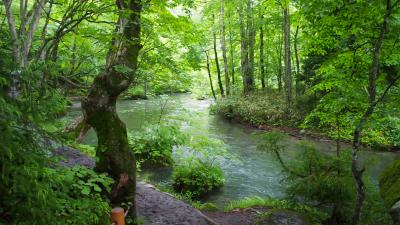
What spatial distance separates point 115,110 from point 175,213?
7.50 feet

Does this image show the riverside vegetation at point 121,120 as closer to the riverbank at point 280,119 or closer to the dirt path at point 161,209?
the riverbank at point 280,119

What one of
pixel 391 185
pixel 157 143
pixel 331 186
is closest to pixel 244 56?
pixel 157 143

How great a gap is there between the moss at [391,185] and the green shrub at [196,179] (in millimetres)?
4023

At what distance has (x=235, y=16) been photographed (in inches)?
906

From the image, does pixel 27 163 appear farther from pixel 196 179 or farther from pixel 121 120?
pixel 196 179

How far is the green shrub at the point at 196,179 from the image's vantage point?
27.2ft

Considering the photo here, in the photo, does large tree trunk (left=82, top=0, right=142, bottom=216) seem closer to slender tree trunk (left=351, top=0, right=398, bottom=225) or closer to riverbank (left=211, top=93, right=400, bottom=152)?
slender tree trunk (left=351, top=0, right=398, bottom=225)

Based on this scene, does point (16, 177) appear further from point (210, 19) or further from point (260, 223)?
point (210, 19)

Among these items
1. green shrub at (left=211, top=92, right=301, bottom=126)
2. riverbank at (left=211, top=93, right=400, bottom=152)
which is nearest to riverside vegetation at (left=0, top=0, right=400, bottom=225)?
riverbank at (left=211, top=93, right=400, bottom=152)

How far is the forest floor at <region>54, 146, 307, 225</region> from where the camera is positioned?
529cm

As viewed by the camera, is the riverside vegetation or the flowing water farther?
the flowing water

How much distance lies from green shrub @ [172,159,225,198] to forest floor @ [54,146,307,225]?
4.86 ft

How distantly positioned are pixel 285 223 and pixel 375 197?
174cm

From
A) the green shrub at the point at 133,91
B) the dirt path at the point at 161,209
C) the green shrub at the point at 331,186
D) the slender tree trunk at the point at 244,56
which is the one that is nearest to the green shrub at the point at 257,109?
the slender tree trunk at the point at 244,56
